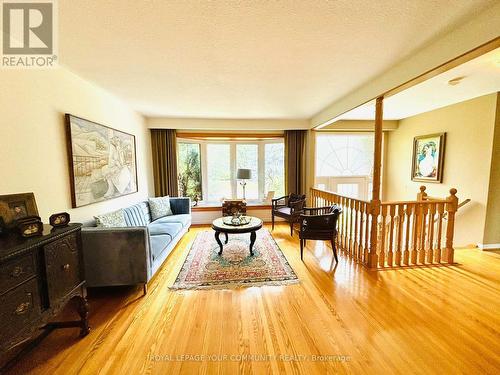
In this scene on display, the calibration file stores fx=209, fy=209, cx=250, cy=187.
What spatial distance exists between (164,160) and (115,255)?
9.67 feet

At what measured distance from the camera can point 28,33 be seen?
1695 mm

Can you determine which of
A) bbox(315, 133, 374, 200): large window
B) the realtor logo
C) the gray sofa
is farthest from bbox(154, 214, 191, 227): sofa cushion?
bbox(315, 133, 374, 200): large window

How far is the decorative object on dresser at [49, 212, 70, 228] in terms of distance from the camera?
165 centimetres

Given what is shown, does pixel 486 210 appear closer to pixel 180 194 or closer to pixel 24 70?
pixel 180 194

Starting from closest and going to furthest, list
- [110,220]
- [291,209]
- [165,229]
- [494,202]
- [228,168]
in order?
[110,220] < [165,229] < [494,202] < [291,209] < [228,168]

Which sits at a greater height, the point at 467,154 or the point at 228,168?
the point at 467,154

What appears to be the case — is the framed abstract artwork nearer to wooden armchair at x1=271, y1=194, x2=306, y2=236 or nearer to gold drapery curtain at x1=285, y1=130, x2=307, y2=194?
wooden armchair at x1=271, y1=194, x2=306, y2=236

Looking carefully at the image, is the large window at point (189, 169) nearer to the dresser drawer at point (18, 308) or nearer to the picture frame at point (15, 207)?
the picture frame at point (15, 207)

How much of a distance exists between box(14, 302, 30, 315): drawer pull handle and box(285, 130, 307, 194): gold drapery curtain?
4.54 m

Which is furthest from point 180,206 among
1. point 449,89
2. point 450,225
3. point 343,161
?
point 449,89

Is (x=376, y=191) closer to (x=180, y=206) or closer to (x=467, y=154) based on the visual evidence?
(x=467, y=154)

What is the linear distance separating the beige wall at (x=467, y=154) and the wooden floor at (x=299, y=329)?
1.37m

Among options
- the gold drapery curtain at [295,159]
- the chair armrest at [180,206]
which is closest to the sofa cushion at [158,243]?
the chair armrest at [180,206]

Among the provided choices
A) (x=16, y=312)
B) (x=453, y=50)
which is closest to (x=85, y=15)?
(x=16, y=312)
